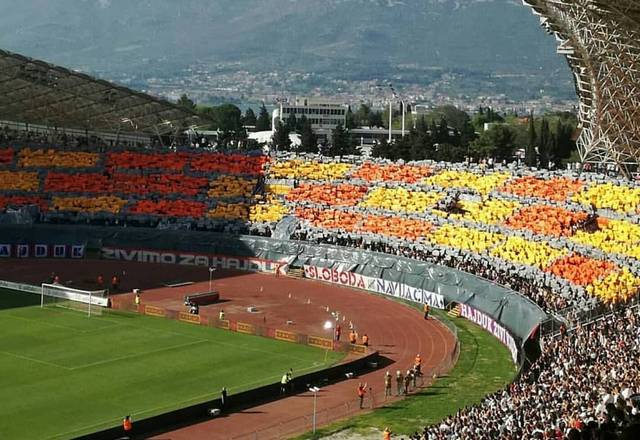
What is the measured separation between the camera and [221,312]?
57.9 metres

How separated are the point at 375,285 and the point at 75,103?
38.0m

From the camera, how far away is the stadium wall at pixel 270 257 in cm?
6359

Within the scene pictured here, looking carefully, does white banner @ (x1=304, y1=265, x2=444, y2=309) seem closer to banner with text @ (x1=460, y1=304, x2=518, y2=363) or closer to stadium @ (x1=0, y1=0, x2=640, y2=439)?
stadium @ (x1=0, y1=0, x2=640, y2=439)

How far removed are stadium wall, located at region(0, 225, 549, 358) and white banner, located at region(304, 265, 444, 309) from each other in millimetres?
65

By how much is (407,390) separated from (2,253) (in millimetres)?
44803

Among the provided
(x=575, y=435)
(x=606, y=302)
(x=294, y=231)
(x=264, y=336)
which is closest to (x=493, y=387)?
(x=606, y=302)

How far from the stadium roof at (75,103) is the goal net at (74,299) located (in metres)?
23.2

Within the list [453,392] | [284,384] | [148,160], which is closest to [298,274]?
[148,160]

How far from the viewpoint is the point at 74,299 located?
60.5 metres

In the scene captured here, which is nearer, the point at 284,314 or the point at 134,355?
the point at 134,355

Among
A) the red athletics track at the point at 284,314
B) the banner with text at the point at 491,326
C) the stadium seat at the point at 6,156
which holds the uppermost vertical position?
the stadium seat at the point at 6,156

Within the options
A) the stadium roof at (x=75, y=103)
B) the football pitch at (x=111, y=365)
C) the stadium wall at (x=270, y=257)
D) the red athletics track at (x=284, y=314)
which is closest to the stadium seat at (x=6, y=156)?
the stadium roof at (x=75, y=103)

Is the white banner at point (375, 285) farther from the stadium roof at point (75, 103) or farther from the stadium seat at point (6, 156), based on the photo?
the stadium seat at point (6, 156)

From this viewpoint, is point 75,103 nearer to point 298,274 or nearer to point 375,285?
point 298,274
